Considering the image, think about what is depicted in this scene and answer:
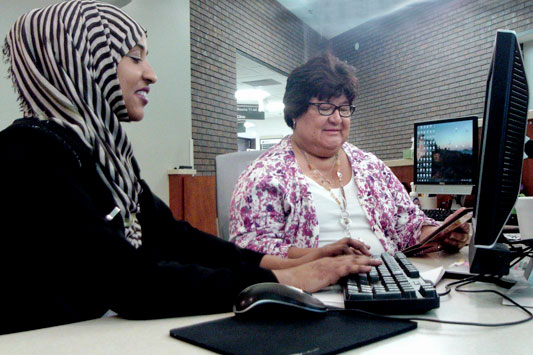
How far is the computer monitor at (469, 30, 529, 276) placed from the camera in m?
0.64

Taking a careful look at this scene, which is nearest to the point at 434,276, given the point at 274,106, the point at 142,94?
the point at 142,94

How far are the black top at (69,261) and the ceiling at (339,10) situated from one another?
6808 mm

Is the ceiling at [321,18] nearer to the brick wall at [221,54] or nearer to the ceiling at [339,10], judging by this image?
the ceiling at [339,10]

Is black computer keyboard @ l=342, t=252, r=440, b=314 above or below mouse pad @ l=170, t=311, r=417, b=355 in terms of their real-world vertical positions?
above

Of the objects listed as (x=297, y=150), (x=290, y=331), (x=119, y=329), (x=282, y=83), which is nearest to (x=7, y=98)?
(x=297, y=150)

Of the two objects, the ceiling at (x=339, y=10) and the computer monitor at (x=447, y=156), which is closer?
the computer monitor at (x=447, y=156)

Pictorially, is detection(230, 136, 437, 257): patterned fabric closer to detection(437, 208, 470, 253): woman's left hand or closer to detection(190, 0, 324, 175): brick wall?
detection(437, 208, 470, 253): woman's left hand

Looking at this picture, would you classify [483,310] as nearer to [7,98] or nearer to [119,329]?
[119,329]

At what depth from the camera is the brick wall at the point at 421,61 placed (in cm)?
617

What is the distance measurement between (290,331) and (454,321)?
0.23m

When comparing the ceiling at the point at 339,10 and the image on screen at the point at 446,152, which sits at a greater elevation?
the ceiling at the point at 339,10

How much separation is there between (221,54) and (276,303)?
5458 millimetres

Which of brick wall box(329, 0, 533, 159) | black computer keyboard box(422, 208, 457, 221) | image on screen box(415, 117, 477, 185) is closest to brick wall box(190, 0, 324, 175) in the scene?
brick wall box(329, 0, 533, 159)

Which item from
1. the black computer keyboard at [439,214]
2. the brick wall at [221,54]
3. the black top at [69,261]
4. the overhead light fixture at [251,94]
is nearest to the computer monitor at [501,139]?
the black top at [69,261]
